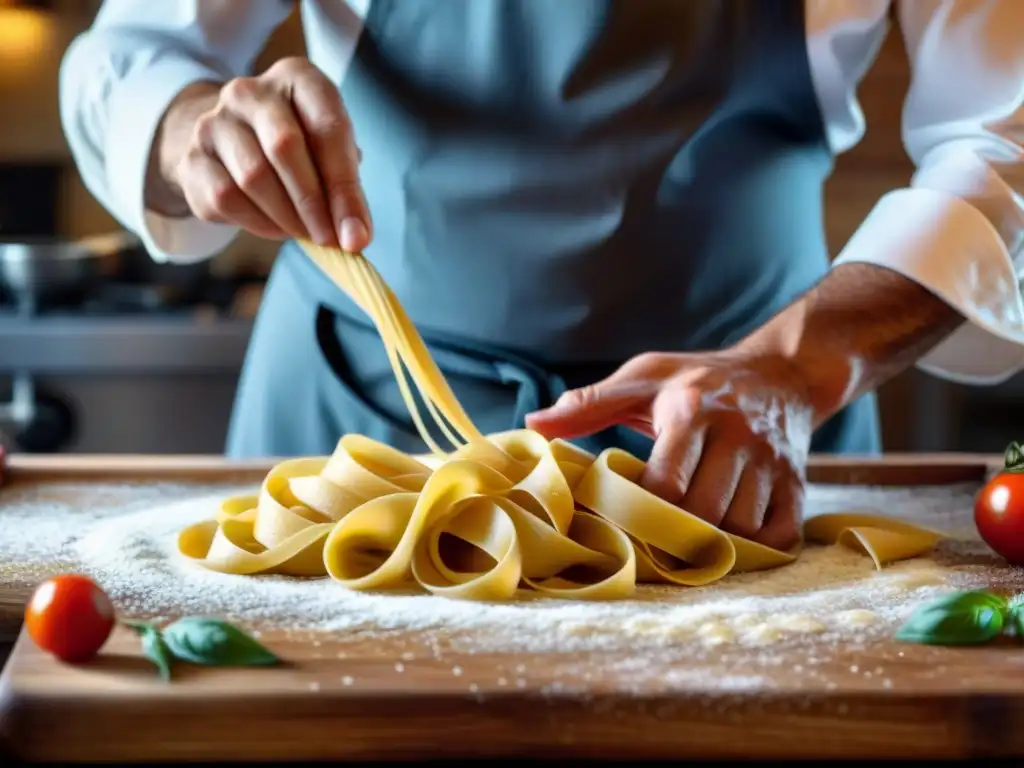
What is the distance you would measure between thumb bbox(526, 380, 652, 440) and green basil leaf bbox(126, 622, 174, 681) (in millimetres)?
492

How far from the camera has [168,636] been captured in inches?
35.6

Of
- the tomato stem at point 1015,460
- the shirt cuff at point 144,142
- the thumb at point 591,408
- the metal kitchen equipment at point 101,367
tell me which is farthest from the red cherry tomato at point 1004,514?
the metal kitchen equipment at point 101,367

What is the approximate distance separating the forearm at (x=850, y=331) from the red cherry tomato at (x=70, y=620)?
2.41ft

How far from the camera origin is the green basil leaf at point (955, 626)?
0.98 m

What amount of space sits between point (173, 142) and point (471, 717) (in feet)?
2.85

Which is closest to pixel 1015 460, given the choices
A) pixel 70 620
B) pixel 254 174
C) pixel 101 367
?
pixel 254 174

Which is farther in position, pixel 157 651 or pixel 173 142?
pixel 173 142

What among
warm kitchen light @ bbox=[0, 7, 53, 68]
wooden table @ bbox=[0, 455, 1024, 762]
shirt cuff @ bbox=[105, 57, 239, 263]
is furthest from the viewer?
warm kitchen light @ bbox=[0, 7, 53, 68]

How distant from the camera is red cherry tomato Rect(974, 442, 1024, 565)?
1240mm

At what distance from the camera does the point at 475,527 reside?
3.93ft

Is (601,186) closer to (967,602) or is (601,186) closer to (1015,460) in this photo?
(1015,460)

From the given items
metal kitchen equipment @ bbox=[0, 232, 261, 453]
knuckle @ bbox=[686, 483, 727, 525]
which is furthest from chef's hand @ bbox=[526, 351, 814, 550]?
metal kitchen equipment @ bbox=[0, 232, 261, 453]

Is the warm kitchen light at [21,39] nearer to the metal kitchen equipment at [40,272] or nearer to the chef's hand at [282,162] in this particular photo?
the metal kitchen equipment at [40,272]

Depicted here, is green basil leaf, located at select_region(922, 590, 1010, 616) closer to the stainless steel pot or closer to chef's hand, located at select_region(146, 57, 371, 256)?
chef's hand, located at select_region(146, 57, 371, 256)
